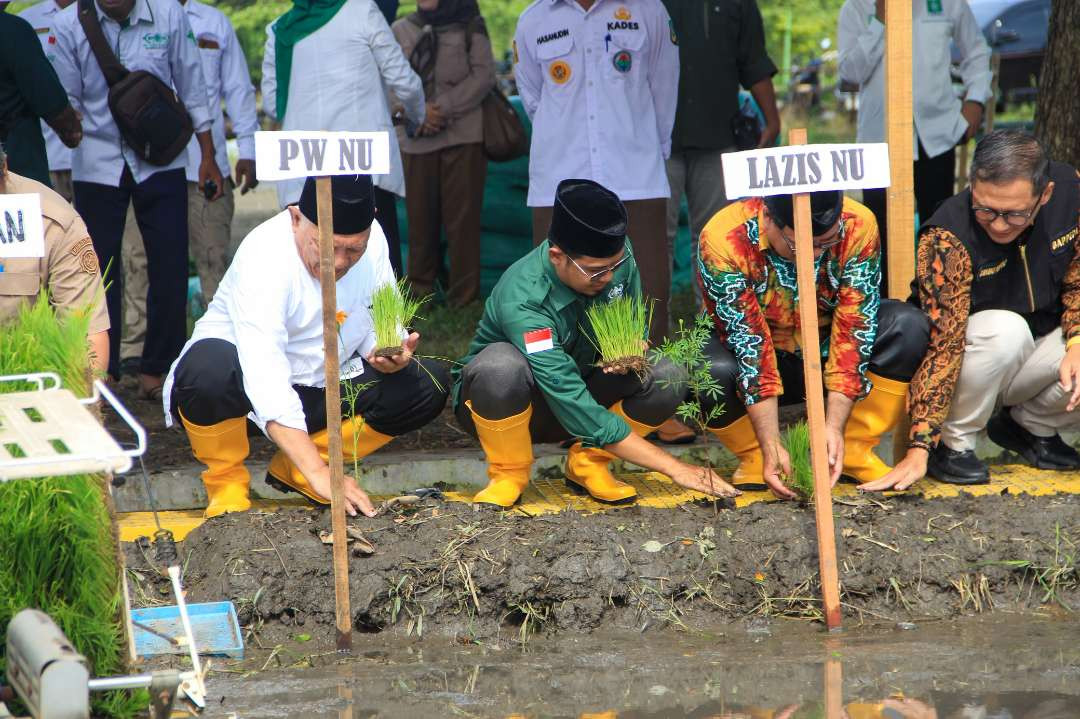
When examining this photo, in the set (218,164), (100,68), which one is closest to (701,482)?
(100,68)

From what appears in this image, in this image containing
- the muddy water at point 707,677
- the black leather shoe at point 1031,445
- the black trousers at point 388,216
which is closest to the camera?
the muddy water at point 707,677

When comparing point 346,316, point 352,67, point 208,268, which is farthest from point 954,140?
point 208,268

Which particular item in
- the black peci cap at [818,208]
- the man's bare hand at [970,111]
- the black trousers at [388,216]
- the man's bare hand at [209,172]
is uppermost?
the black peci cap at [818,208]

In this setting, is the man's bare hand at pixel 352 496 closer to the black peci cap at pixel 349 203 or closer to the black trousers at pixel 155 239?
the black peci cap at pixel 349 203

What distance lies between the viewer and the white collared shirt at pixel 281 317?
4281 mm

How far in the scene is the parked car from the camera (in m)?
13.3

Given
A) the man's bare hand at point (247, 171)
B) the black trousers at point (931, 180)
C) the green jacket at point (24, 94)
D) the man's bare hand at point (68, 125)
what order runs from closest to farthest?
the green jacket at point (24, 94), the man's bare hand at point (68, 125), the black trousers at point (931, 180), the man's bare hand at point (247, 171)

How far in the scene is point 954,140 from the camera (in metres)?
6.73

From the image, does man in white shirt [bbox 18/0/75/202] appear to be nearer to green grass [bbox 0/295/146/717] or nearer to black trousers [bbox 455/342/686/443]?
black trousers [bbox 455/342/686/443]

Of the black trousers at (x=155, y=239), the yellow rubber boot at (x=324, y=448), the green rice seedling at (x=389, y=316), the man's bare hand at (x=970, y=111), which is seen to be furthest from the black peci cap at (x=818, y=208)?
the black trousers at (x=155, y=239)

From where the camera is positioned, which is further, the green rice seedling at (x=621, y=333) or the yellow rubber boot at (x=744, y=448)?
the yellow rubber boot at (x=744, y=448)

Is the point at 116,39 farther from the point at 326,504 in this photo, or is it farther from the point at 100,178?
the point at 326,504

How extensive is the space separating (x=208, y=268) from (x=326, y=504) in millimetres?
3371

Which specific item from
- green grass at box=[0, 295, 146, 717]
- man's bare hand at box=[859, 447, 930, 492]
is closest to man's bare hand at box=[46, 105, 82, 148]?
green grass at box=[0, 295, 146, 717]
